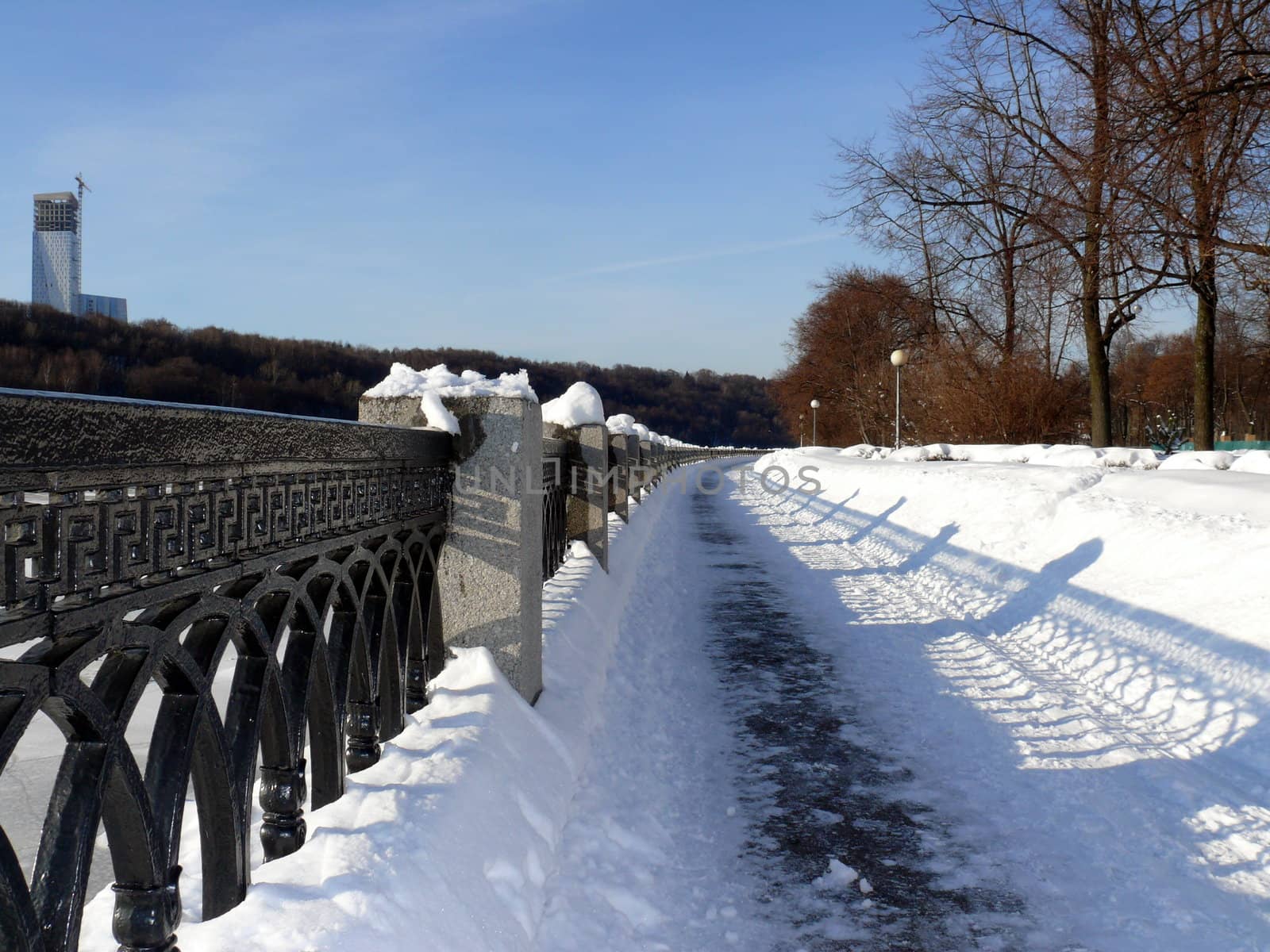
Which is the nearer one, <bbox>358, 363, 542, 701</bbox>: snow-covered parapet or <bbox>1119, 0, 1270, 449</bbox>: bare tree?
<bbox>358, 363, 542, 701</bbox>: snow-covered parapet

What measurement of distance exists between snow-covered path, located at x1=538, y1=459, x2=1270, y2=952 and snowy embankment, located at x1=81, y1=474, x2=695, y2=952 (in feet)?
0.63

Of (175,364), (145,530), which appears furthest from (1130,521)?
(175,364)

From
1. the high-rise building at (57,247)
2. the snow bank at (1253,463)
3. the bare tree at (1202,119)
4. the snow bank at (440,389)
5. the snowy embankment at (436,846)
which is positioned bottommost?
the snowy embankment at (436,846)

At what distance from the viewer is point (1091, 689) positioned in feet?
19.1

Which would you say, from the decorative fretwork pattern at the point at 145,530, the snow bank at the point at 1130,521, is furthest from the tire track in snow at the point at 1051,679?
the decorative fretwork pattern at the point at 145,530

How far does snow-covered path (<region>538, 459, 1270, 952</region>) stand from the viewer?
10.2ft

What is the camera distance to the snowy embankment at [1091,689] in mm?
3363

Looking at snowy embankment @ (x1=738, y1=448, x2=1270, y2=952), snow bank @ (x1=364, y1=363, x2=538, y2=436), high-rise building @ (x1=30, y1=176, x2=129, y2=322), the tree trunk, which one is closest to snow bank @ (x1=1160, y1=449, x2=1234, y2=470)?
snowy embankment @ (x1=738, y1=448, x2=1270, y2=952)

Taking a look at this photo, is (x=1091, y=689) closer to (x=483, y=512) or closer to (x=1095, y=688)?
(x=1095, y=688)

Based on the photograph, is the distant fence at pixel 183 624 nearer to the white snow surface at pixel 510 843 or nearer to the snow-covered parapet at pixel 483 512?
the white snow surface at pixel 510 843

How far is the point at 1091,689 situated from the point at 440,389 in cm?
453

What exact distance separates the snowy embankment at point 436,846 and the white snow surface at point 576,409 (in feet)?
16.1

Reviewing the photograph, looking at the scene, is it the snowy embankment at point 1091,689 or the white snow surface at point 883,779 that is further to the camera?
the snowy embankment at point 1091,689

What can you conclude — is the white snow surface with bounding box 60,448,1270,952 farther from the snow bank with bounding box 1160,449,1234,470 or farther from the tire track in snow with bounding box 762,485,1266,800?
the snow bank with bounding box 1160,449,1234,470
